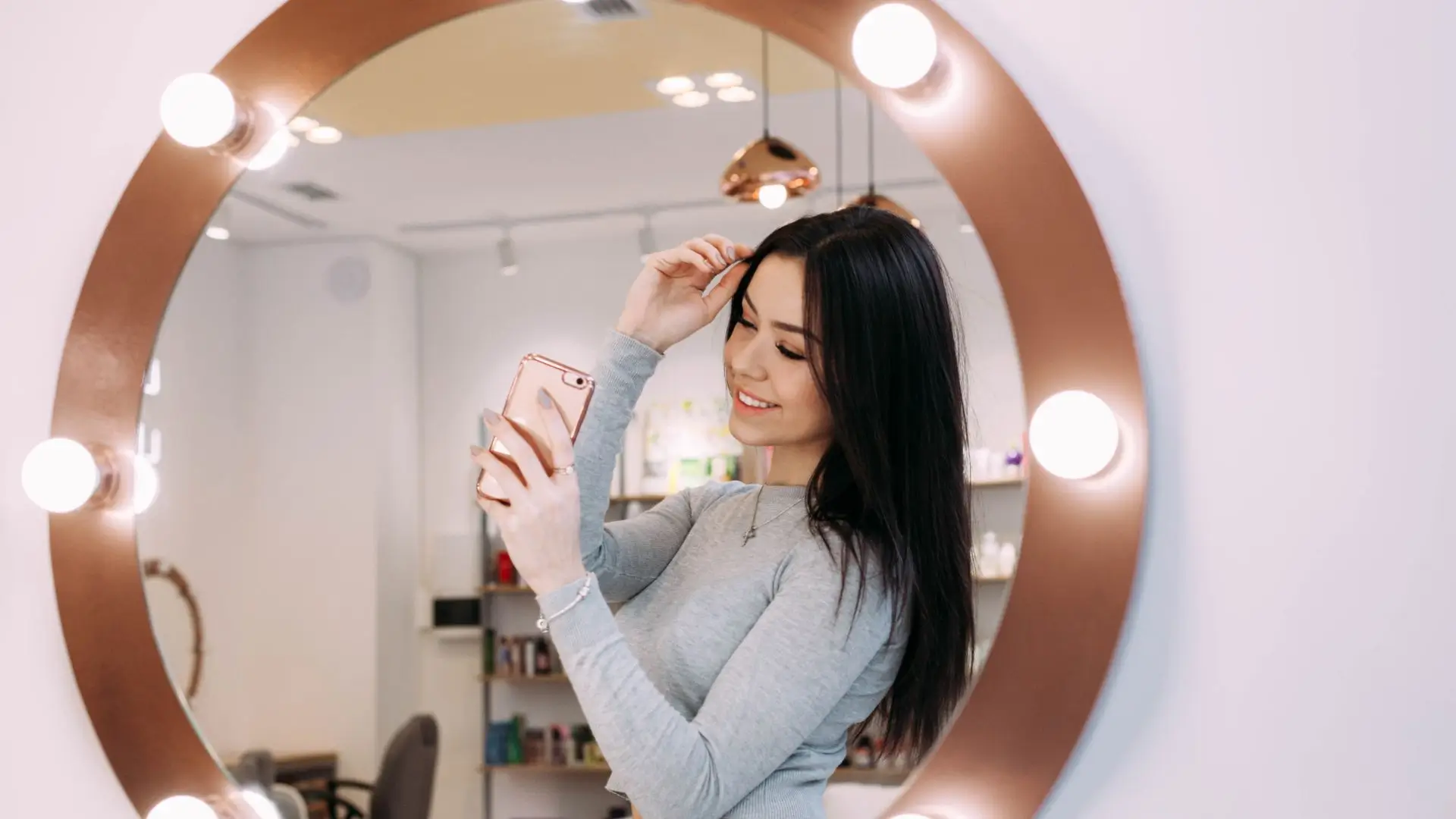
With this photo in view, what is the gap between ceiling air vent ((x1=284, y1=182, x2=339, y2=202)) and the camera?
3.38 ft

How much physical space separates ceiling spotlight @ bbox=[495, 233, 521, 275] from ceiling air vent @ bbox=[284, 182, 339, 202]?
0.18 m

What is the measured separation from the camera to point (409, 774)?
0.97m

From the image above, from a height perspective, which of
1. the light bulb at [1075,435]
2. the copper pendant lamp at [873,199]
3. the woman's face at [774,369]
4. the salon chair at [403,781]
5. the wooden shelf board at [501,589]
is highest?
the copper pendant lamp at [873,199]

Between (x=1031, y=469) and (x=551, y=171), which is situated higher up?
(x=551, y=171)

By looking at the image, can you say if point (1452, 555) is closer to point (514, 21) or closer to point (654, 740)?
point (654, 740)

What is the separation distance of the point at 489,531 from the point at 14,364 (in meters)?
0.55

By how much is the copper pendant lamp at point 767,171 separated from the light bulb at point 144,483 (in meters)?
0.58

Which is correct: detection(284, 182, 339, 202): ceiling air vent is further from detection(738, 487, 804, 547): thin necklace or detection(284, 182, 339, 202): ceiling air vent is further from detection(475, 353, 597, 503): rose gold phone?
detection(738, 487, 804, 547): thin necklace

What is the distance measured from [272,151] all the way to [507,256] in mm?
275

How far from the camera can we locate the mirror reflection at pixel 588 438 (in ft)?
2.70

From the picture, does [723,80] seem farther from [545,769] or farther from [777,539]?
[545,769]

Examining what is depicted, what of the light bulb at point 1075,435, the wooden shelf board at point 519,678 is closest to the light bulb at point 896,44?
the light bulb at point 1075,435

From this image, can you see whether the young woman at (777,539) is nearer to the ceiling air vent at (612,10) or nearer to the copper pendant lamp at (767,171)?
the copper pendant lamp at (767,171)

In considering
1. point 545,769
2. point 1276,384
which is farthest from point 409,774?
point 1276,384
